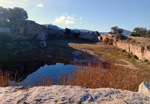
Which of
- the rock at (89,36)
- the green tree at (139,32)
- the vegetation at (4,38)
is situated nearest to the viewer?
the vegetation at (4,38)

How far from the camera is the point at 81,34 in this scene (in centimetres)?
2908

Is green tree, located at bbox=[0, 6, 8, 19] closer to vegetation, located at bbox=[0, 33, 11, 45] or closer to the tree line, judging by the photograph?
the tree line

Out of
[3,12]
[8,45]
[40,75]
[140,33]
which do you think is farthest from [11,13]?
[140,33]

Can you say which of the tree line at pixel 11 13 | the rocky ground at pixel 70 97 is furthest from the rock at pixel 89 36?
the rocky ground at pixel 70 97

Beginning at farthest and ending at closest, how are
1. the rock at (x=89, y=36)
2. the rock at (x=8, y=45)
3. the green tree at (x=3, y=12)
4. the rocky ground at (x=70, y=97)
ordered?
the rock at (x=89, y=36) → the green tree at (x=3, y=12) → the rock at (x=8, y=45) → the rocky ground at (x=70, y=97)

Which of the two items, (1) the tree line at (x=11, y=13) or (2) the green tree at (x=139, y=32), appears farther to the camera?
(2) the green tree at (x=139, y=32)

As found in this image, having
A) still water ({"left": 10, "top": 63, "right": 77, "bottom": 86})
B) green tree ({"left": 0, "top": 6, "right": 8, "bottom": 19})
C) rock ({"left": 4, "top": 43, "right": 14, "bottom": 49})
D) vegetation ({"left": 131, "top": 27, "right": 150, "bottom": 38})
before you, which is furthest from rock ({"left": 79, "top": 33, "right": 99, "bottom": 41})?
still water ({"left": 10, "top": 63, "right": 77, "bottom": 86})

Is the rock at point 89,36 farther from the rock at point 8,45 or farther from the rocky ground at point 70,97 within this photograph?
the rocky ground at point 70,97

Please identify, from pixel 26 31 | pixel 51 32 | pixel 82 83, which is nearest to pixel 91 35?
pixel 51 32

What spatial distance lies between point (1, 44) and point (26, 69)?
6513mm

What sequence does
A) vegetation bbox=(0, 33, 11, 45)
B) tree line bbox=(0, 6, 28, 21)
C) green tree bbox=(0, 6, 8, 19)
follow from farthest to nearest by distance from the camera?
tree line bbox=(0, 6, 28, 21) < green tree bbox=(0, 6, 8, 19) < vegetation bbox=(0, 33, 11, 45)

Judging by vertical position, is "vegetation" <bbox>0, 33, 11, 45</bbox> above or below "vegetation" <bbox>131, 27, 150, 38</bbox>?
below

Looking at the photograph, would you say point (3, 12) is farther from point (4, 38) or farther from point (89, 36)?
point (89, 36)

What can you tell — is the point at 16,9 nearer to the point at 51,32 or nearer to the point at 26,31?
the point at 26,31
